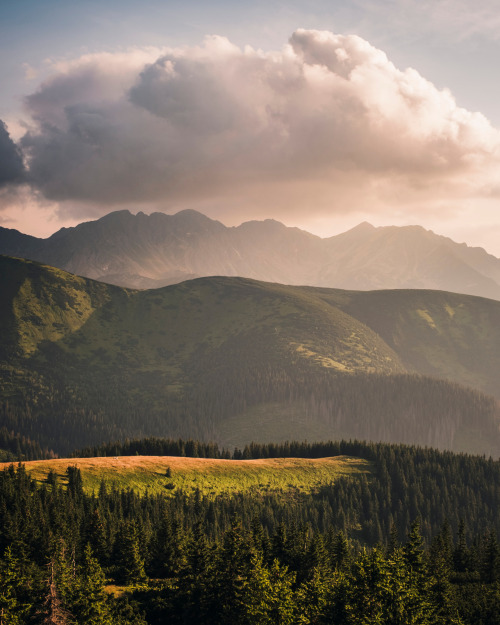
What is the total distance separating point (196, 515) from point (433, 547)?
73883 millimetres

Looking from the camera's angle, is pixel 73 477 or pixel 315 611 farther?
pixel 73 477

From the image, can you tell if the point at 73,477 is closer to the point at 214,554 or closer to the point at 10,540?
the point at 10,540

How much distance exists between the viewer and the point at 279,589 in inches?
3061

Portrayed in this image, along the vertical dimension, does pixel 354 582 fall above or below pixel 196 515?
above

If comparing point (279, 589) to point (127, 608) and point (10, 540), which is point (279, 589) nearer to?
point (127, 608)

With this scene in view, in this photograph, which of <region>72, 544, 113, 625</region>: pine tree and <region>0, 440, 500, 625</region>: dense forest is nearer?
<region>0, 440, 500, 625</region>: dense forest

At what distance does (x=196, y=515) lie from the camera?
176 metres

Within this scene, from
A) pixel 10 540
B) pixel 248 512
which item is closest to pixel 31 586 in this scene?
pixel 10 540

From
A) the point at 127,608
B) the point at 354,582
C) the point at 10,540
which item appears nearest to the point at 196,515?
the point at 10,540

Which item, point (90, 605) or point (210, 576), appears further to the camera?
point (210, 576)

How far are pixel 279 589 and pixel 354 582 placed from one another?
10.1 m

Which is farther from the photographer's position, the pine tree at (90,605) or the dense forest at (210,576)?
the pine tree at (90,605)

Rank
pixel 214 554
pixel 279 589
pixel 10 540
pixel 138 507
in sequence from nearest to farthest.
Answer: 1. pixel 279 589
2. pixel 214 554
3. pixel 10 540
4. pixel 138 507

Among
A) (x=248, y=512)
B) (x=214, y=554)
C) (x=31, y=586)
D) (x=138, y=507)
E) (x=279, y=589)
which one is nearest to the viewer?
(x=279, y=589)
